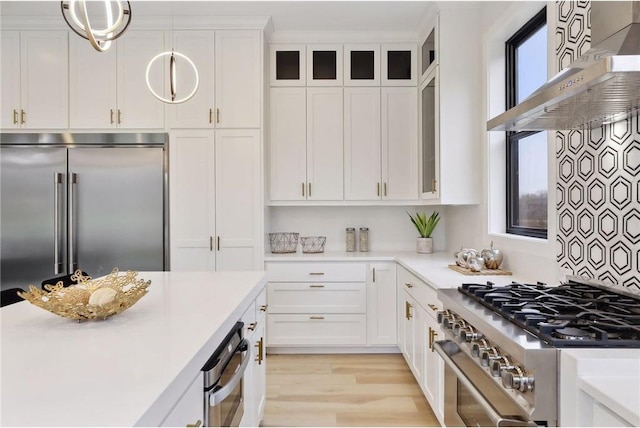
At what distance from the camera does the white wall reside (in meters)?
4.07

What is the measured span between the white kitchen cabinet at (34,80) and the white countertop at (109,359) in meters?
2.37

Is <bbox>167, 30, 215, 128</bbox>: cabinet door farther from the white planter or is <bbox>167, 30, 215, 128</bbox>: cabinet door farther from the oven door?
the oven door

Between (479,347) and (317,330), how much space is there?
7.34 ft

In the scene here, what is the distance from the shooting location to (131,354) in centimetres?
104

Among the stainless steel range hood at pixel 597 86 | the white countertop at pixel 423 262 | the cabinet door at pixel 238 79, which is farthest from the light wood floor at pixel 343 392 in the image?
the cabinet door at pixel 238 79

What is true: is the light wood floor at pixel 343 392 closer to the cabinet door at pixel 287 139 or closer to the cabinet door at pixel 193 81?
the cabinet door at pixel 287 139

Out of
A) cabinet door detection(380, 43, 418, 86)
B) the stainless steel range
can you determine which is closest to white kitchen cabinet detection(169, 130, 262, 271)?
cabinet door detection(380, 43, 418, 86)

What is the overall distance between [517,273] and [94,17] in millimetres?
3766

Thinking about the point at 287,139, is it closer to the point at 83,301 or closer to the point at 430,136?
the point at 430,136

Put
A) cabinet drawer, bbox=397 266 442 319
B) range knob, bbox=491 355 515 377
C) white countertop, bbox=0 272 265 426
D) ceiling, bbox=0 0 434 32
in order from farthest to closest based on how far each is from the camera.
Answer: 1. ceiling, bbox=0 0 434 32
2. cabinet drawer, bbox=397 266 442 319
3. range knob, bbox=491 355 515 377
4. white countertop, bbox=0 272 265 426

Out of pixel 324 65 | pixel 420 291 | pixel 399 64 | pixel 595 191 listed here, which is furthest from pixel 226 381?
pixel 399 64

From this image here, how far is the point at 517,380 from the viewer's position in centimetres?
114

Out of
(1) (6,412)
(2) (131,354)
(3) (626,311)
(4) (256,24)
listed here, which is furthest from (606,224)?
(4) (256,24)

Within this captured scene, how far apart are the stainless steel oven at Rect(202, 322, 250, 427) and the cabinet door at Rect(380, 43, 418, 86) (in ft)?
9.19
